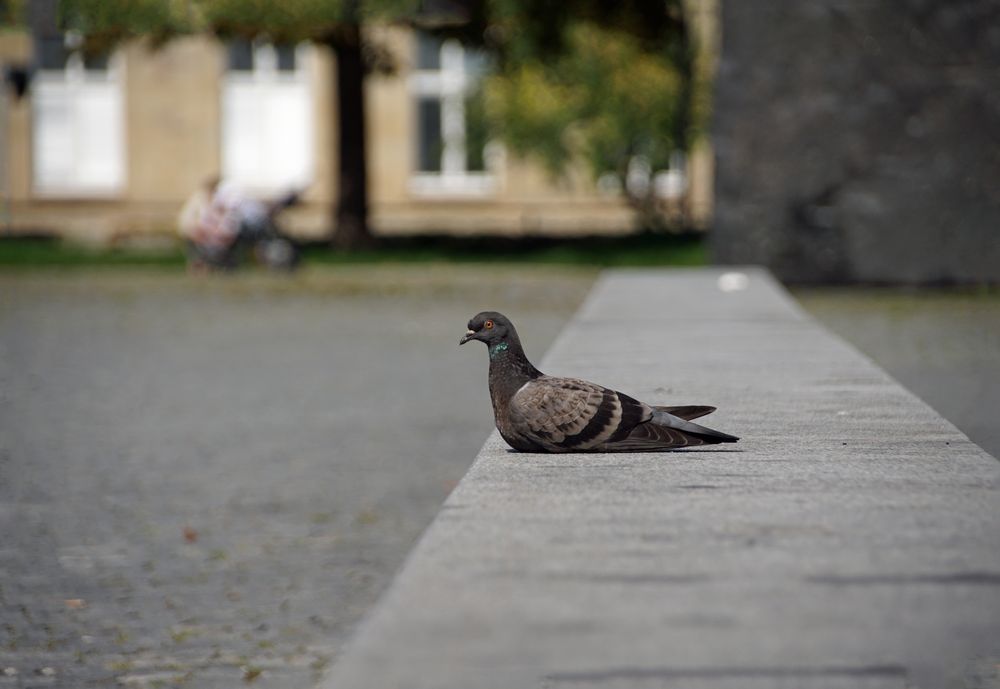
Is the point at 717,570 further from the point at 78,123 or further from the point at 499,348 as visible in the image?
the point at 78,123

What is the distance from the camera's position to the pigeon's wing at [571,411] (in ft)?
17.8

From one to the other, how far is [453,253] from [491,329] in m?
23.3

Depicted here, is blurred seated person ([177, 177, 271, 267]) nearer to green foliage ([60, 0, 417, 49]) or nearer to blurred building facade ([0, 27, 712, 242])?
green foliage ([60, 0, 417, 49])

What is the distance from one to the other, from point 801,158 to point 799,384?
11613 mm

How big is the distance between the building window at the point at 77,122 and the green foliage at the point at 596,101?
1148 centimetres

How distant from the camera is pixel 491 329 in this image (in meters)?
5.53

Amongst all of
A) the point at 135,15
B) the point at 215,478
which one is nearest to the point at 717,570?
the point at 215,478

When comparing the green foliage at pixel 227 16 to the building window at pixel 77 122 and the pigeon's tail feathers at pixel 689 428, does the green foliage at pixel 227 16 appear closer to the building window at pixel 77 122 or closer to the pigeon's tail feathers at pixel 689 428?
the building window at pixel 77 122

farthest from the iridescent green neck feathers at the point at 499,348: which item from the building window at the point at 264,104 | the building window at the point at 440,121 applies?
the building window at the point at 264,104

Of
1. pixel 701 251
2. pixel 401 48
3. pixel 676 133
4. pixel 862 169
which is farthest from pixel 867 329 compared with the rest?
pixel 401 48

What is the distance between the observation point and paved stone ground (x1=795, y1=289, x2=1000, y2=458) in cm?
1015

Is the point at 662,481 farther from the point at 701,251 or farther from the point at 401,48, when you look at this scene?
the point at 401,48

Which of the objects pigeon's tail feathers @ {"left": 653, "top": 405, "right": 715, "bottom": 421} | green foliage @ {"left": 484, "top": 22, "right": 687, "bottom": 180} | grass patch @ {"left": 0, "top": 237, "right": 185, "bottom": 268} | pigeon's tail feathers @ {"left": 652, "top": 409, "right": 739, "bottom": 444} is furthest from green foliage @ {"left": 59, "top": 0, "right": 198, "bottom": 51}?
pigeon's tail feathers @ {"left": 652, "top": 409, "right": 739, "bottom": 444}

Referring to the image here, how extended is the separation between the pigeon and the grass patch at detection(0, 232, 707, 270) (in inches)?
737
